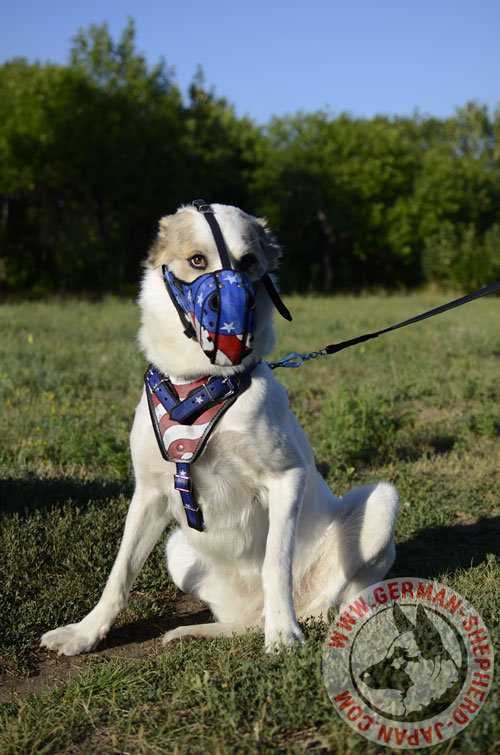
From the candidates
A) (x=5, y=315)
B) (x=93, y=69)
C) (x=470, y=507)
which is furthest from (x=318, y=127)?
(x=470, y=507)

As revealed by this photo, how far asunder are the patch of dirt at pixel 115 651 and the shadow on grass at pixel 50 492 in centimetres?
109

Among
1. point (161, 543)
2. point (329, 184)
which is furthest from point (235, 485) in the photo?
point (329, 184)

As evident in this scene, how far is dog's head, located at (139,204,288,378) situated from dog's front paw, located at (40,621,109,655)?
4.18ft

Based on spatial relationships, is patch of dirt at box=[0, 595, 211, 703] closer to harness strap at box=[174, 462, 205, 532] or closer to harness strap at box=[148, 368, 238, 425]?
harness strap at box=[174, 462, 205, 532]

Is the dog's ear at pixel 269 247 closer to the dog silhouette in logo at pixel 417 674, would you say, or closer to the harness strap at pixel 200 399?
the harness strap at pixel 200 399

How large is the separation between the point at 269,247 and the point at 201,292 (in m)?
0.61

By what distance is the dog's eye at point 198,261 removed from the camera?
2.81 metres

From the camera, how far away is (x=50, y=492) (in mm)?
4402

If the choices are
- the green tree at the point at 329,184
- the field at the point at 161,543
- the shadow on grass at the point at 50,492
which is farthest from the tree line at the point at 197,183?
the shadow on grass at the point at 50,492

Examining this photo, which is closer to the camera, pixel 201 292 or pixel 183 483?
pixel 201 292

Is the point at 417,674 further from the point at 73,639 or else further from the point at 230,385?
the point at 73,639

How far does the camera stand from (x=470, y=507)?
4.72 meters

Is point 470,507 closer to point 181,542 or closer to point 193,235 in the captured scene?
point 181,542

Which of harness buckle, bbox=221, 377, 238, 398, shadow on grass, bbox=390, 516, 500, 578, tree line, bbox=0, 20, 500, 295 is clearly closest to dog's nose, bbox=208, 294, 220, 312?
harness buckle, bbox=221, 377, 238, 398
